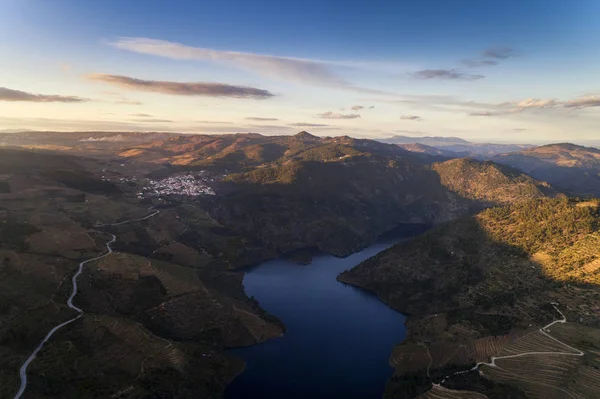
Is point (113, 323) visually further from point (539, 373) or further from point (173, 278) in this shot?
point (539, 373)

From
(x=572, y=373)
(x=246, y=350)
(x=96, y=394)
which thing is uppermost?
(x=572, y=373)

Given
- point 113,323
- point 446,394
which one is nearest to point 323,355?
point 446,394

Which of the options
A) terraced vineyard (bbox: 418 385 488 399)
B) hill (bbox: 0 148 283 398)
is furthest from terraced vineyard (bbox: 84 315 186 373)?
terraced vineyard (bbox: 418 385 488 399)

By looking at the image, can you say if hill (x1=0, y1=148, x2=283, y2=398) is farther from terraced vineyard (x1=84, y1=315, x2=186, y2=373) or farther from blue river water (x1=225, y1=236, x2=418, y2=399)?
blue river water (x1=225, y1=236, x2=418, y2=399)

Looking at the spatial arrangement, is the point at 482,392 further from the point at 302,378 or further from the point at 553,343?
the point at 302,378

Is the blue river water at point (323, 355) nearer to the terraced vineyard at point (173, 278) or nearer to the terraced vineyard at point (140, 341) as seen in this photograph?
the terraced vineyard at point (140, 341)

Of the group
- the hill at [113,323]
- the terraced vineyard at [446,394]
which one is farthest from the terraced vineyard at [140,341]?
the terraced vineyard at [446,394]

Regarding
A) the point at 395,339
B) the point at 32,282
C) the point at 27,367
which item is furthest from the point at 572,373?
the point at 32,282

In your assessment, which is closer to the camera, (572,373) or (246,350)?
(572,373)
